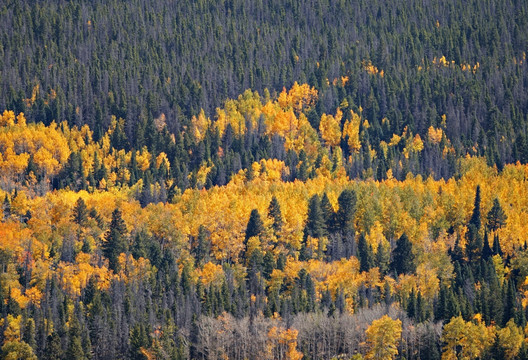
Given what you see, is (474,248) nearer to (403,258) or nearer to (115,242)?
(403,258)

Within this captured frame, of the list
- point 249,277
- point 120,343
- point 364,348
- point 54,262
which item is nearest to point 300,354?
point 364,348

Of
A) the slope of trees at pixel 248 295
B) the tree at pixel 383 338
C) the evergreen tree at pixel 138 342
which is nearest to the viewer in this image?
the tree at pixel 383 338

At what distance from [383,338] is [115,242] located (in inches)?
2146

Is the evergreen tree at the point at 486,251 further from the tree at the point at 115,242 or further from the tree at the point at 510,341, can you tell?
the tree at the point at 115,242

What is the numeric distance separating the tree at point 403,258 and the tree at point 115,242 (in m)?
39.2

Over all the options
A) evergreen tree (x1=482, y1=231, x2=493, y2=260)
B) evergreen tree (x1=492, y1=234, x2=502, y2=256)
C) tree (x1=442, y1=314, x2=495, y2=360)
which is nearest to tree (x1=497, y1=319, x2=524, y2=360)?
tree (x1=442, y1=314, x2=495, y2=360)

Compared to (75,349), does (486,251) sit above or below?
above

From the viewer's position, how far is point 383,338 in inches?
5851

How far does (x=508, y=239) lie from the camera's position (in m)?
197

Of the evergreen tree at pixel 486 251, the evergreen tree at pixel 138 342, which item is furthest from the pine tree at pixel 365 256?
the evergreen tree at pixel 138 342

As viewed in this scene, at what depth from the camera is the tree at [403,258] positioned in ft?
620

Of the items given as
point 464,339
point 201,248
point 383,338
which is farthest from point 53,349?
point 464,339

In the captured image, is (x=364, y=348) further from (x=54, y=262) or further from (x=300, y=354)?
(x=54, y=262)

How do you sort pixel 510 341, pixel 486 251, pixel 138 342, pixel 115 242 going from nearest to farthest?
1. pixel 510 341
2. pixel 138 342
3. pixel 115 242
4. pixel 486 251
